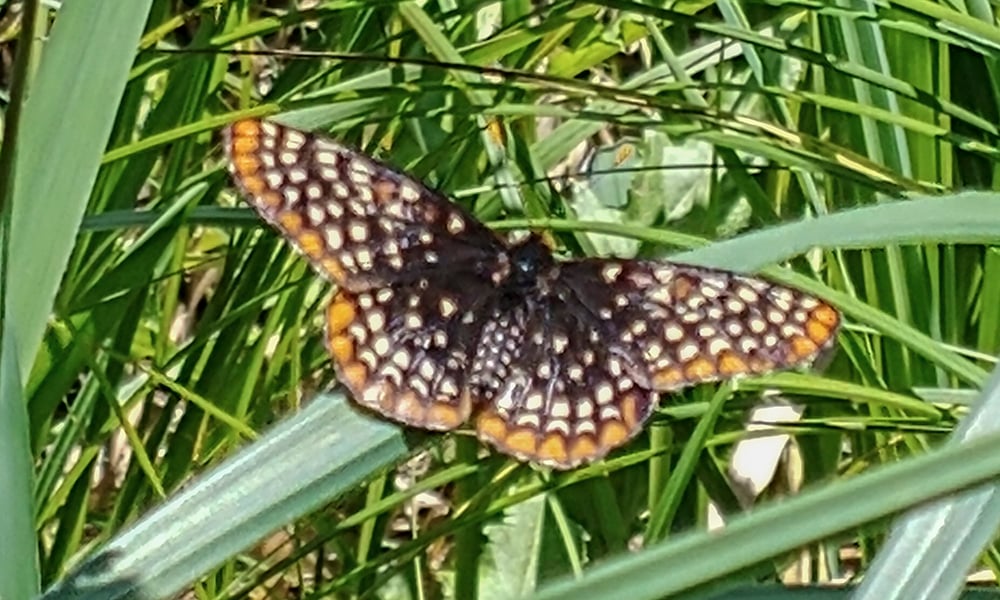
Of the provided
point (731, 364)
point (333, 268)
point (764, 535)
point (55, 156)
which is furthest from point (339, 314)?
point (764, 535)

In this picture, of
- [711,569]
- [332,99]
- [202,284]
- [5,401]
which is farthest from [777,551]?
[202,284]

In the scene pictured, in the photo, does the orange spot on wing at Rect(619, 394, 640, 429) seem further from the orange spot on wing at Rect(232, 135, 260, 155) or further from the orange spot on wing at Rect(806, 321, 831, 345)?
the orange spot on wing at Rect(232, 135, 260, 155)

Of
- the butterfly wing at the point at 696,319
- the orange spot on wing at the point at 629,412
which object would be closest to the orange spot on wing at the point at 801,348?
the butterfly wing at the point at 696,319

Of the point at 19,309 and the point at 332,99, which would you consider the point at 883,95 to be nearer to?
the point at 332,99

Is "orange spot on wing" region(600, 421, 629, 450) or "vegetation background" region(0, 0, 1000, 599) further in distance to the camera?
"orange spot on wing" region(600, 421, 629, 450)

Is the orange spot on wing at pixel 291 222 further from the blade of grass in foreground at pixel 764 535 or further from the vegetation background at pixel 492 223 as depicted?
the blade of grass in foreground at pixel 764 535

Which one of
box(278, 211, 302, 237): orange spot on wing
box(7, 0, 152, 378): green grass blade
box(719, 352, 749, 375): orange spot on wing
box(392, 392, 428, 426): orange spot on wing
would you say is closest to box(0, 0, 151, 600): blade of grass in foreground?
box(7, 0, 152, 378): green grass blade

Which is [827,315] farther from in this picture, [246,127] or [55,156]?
[55,156]
